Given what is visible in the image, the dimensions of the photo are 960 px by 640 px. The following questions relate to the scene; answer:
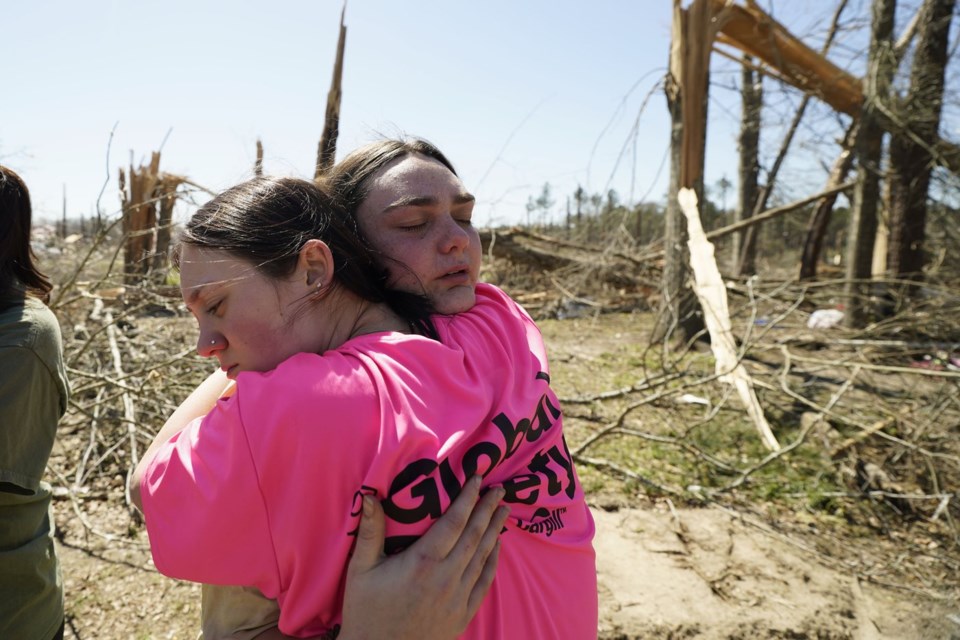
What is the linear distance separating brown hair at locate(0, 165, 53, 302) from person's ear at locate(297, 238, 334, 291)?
1053 millimetres

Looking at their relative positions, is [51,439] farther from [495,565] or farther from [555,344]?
[555,344]

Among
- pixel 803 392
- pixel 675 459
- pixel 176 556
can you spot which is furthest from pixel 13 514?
pixel 803 392

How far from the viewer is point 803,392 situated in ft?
19.4

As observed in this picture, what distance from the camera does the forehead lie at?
1.03 m

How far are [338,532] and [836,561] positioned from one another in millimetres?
3558

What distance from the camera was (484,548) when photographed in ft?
3.26

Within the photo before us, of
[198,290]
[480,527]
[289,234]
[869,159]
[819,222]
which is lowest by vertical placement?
[480,527]

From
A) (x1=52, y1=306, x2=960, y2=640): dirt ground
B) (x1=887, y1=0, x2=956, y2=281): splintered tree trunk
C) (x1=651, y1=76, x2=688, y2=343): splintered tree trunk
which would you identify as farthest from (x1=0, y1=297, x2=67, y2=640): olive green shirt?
(x1=887, y1=0, x2=956, y2=281): splintered tree trunk

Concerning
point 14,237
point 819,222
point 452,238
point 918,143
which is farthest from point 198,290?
point 819,222

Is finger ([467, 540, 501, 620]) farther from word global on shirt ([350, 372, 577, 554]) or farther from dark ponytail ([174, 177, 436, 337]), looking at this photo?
dark ponytail ([174, 177, 436, 337])

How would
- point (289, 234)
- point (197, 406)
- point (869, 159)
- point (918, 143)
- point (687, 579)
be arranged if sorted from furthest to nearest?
1. point (869, 159)
2. point (918, 143)
3. point (687, 579)
4. point (197, 406)
5. point (289, 234)

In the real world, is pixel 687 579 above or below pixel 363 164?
below

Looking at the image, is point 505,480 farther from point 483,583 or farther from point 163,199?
point 163,199

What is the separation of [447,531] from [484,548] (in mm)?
Answer: 88
